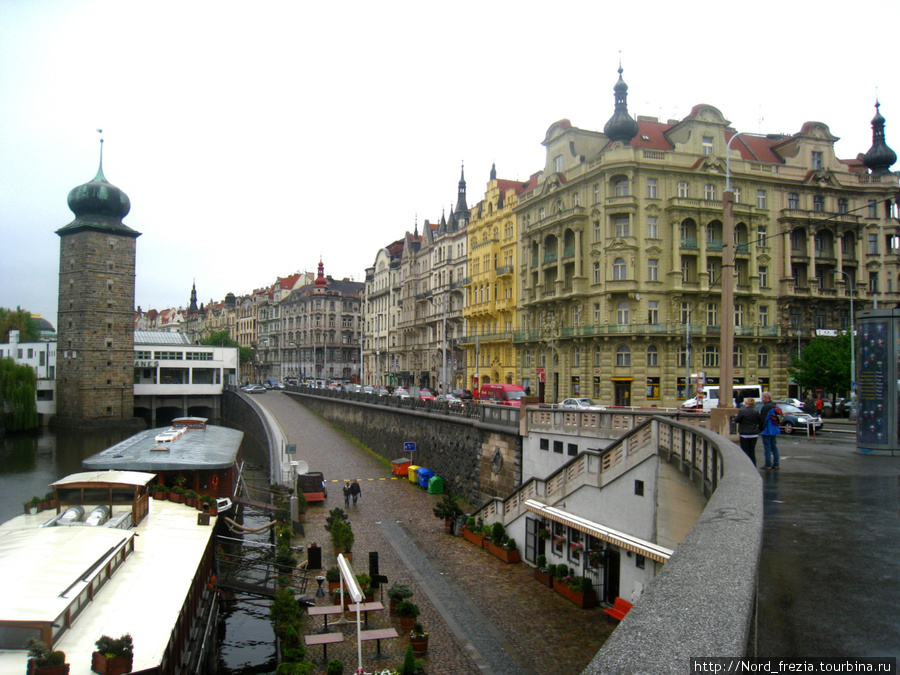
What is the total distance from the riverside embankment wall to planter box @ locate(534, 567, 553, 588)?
24.9 ft

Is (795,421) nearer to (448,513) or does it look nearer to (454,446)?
(448,513)

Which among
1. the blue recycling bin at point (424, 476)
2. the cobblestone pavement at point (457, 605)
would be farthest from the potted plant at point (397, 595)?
the blue recycling bin at point (424, 476)

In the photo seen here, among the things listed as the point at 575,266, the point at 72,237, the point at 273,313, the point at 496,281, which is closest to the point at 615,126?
the point at 575,266

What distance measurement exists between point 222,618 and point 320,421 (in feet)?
148

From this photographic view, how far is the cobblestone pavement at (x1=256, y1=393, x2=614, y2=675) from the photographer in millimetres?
14703

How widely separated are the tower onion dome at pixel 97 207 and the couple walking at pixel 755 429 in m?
72.1

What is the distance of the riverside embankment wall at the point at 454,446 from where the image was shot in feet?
97.6

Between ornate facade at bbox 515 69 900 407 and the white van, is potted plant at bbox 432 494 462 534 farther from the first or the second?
ornate facade at bbox 515 69 900 407

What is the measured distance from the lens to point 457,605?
59.7ft

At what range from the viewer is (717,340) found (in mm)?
47719

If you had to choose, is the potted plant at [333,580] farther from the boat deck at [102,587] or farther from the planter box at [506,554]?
the planter box at [506,554]

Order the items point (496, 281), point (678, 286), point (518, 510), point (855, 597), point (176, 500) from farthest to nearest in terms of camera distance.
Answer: point (496, 281) < point (678, 286) < point (518, 510) < point (176, 500) < point (855, 597)

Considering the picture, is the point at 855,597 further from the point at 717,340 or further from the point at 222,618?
the point at 717,340

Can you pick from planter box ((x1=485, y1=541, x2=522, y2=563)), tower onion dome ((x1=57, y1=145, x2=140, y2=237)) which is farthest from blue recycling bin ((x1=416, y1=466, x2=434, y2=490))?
tower onion dome ((x1=57, y1=145, x2=140, y2=237))
